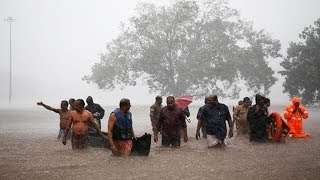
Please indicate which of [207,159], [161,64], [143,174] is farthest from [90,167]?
[161,64]

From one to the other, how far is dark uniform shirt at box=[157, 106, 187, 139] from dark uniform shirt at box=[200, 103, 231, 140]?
A: 622 mm

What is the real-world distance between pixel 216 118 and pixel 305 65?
29254 mm

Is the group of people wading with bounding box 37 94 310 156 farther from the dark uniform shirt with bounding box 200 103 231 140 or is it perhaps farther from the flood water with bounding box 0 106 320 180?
the flood water with bounding box 0 106 320 180

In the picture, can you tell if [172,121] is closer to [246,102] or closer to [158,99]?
[158,99]

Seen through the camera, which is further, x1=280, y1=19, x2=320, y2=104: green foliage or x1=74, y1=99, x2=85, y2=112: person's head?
x1=280, y1=19, x2=320, y2=104: green foliage

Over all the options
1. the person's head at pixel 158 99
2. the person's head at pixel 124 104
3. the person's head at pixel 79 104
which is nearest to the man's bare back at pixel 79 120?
the person's head at pixel 79 104

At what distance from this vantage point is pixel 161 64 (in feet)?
136

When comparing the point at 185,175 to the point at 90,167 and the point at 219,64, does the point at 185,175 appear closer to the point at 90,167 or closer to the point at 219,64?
the point at 90,167

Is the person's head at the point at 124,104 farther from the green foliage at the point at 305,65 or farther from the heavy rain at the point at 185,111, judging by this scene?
the green foliage at the point at 305,65

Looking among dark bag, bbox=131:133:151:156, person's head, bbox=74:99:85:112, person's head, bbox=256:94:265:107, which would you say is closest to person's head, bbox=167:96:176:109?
dark bag, bbox=131:133:151:156

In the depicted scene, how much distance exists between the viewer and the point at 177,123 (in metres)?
11.5

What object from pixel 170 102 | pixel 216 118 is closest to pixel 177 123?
pixel 170 102

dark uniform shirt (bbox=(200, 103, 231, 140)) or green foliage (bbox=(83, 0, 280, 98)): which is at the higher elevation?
green foliage (bbox=(83, 0, 280, 98))

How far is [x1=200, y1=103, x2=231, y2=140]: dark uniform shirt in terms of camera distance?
36.8 ft
